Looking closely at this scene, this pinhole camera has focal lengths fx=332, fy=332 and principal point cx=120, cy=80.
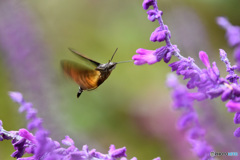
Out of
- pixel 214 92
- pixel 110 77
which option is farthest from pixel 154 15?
pixel 110 77

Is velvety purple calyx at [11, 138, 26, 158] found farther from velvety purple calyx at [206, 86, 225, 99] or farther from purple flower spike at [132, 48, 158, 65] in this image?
velvety purple calyx at [206, 86, 225, 99]

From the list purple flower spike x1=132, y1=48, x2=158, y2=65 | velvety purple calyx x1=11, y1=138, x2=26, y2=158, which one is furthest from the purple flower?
purple flower spike x1=132, y1=48, x2=158, y2=65

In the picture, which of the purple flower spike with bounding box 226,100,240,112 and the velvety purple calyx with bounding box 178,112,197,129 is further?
the velvety purple calyx with bounding box 178,112,197,129

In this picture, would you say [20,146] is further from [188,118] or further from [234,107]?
[188,118]

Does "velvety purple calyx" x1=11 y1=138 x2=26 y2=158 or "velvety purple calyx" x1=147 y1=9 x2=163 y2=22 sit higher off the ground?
"velvety purple calyx" x1=147 y1=9 x2=163 y2=22

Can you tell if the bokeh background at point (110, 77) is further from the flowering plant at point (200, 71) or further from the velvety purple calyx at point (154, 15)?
the velvety purple calyx at point (154, 15)

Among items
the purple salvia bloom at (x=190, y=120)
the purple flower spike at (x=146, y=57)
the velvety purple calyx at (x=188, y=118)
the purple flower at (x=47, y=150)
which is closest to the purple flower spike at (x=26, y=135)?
the purple flower at (x=47, y=150)
